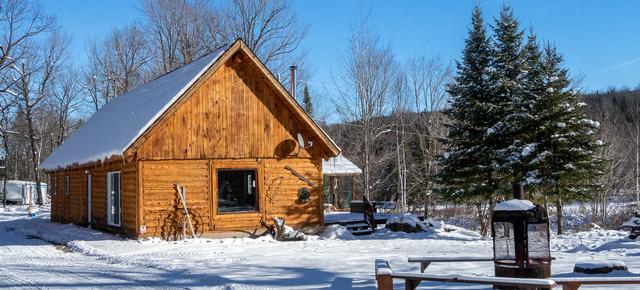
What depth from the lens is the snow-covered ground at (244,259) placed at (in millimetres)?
9570

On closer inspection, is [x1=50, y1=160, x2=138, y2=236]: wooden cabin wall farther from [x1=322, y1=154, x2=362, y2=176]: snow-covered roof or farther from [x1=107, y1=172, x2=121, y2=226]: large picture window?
[x1=322, y1=154, x2=362, y2=176]: snow-covered roof

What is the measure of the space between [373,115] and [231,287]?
82.1 ft

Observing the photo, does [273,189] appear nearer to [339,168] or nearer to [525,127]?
[525,127]

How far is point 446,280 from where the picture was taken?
6.71 m

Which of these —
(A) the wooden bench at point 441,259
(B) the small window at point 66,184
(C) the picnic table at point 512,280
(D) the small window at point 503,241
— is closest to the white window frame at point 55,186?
(B) the small window at point 66,184

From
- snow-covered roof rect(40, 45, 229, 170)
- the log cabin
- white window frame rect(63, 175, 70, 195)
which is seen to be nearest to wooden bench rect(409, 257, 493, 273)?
the log cabin

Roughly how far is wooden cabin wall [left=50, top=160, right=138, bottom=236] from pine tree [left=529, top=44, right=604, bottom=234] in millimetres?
11631

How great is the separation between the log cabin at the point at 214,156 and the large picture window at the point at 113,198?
3cm

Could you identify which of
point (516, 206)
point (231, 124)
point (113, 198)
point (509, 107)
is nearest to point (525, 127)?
point (509, 107)

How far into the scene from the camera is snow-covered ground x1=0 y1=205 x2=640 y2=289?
9570mm

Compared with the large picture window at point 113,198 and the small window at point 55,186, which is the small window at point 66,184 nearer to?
the small window at point 55,186

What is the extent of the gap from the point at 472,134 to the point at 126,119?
1089cm

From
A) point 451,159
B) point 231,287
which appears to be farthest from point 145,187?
point 451,159

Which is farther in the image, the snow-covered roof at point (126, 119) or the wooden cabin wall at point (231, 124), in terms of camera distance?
the wooden cabin wall at point (231, 124)
